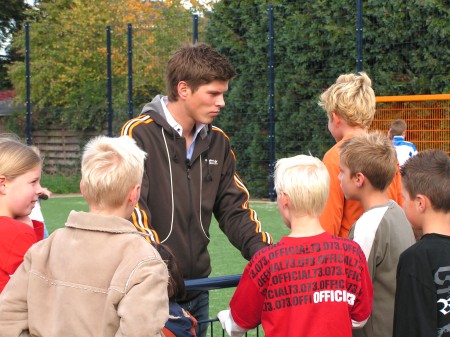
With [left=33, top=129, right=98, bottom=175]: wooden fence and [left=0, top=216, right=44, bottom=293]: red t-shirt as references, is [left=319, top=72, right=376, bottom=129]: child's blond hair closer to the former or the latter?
[left=0, top=216, right=44, bottom=293]: red t-shirt

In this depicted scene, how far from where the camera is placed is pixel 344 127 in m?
4.18

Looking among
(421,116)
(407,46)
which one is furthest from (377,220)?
(407,46)

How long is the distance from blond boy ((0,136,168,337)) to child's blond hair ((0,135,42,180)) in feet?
2.17

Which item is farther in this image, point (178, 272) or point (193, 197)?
point (193, 197)

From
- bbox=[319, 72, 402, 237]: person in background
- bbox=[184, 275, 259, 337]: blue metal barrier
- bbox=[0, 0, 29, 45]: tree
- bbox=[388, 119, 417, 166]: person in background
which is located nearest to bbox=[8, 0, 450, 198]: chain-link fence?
bbox=[388, 119, 417, 166]: person in background

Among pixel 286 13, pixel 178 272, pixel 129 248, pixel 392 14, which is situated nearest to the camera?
pixel 129 248

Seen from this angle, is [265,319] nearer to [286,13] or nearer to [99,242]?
[99,242]

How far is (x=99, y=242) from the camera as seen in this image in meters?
2.84

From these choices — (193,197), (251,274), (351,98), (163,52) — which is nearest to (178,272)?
(251,274)

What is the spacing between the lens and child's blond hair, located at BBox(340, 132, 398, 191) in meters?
3.62

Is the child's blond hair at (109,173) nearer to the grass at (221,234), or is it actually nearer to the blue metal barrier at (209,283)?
the blue metal barrier at (209,283)

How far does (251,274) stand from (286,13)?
538 inches

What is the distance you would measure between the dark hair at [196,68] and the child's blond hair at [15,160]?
30.6 inches

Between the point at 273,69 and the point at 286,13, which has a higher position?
the point at 286,13
